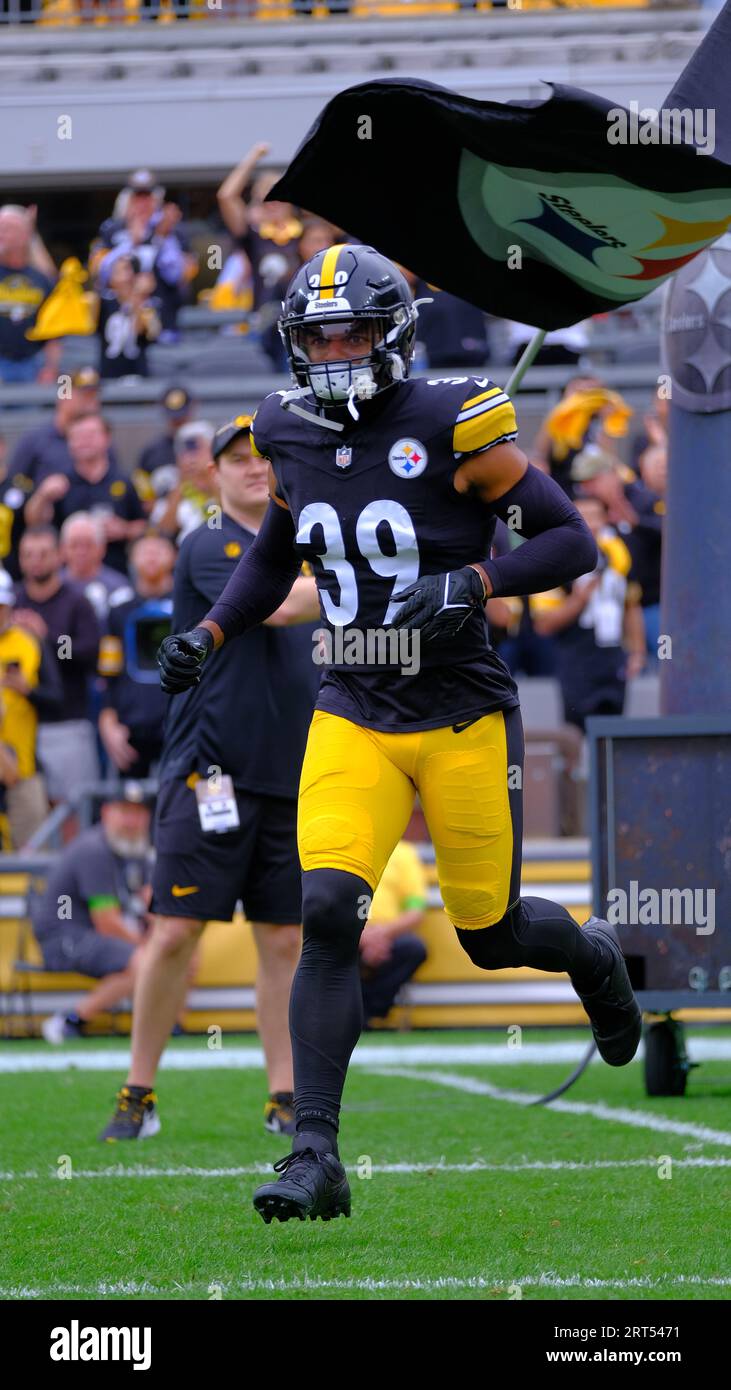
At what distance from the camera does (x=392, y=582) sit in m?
4.29

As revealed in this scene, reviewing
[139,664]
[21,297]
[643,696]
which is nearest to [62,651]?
[139,664]

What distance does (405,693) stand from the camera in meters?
4.29

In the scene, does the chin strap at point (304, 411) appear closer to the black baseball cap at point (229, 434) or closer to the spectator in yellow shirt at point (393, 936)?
the black baseball cap at point (229, 434)

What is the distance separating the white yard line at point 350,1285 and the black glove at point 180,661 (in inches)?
48.9

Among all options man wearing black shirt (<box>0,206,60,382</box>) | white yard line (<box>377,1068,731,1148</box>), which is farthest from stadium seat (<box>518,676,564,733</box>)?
man wearing black shirt (<box>0,206,60,382</box>)

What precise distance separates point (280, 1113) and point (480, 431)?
8.41 feet

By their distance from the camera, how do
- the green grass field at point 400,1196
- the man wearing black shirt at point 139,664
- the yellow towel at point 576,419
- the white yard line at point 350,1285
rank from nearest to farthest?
1. the white yard line at point 350,1285
2. the green grass field at point 400,1196
3. the man wearing black shirt at point 139,664
4. the yellow towel at point 576,419

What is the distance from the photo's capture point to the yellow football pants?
4.17m

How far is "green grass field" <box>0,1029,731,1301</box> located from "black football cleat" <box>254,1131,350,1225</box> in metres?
0.11

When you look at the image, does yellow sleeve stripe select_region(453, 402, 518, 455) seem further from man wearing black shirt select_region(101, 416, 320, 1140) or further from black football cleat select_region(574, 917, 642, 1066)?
man wearing black shirt select_region(101, 416, 320, 1140)

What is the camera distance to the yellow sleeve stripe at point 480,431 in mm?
4238

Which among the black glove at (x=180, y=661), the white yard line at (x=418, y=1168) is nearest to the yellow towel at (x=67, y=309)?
the white yard line at (x=418, y=1168)

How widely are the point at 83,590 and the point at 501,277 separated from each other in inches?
242
